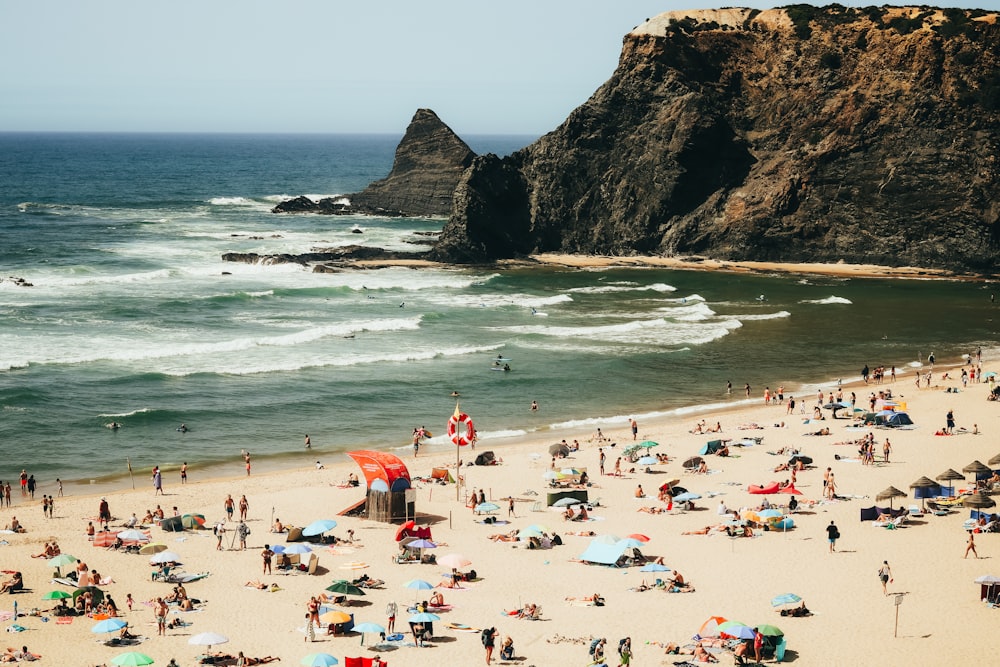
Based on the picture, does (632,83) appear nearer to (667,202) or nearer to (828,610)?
(667,202)

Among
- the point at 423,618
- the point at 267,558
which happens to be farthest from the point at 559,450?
the point at 423,618

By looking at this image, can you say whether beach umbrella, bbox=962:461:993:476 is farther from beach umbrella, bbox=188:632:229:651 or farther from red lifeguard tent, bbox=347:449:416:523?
beach umbrella, bbox=188:632:229:651

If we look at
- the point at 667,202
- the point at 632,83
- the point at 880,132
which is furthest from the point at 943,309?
the point at 632,83

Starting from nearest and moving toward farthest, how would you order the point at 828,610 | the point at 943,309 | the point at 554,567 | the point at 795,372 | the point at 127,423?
the point at 828,610 < the point at 554,567 < the point at 127,423 < the point at 795,372 < the point at 943,309

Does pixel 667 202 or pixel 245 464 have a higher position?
pixel 667 202

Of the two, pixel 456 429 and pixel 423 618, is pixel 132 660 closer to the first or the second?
pixel 423 618

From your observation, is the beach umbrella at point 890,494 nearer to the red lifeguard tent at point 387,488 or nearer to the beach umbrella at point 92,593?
the red lifeguard tent at point 387,488
